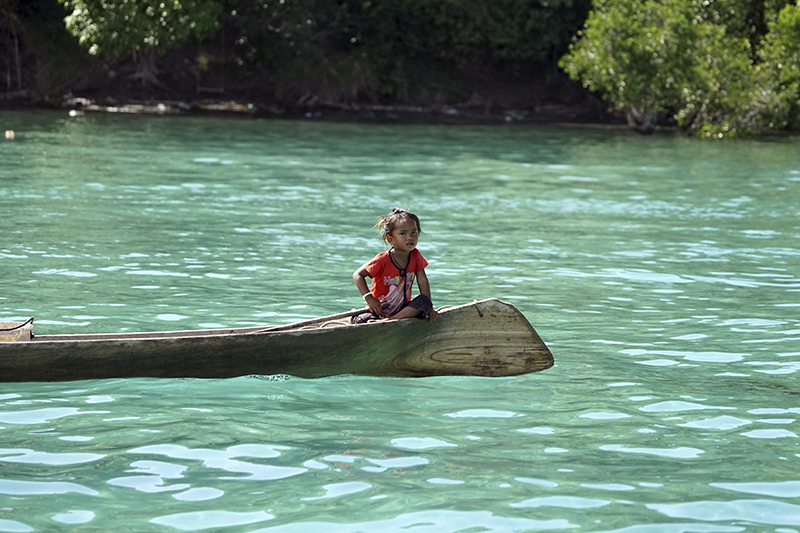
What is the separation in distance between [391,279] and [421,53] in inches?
1451

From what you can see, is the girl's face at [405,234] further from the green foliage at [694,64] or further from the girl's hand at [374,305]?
the green foliage at [694,64]

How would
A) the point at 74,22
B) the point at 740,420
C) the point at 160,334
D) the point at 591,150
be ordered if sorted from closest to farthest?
1. the point at 740,420
2. the point at 160,334
3. the point at 591,150
4. the point at 74,22

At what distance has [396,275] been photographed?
7.39 meters

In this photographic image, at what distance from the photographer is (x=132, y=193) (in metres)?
17.5

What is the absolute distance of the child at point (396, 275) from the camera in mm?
7125

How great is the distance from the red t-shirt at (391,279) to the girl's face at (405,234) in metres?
0.22

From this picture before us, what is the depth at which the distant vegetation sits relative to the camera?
3306 cm

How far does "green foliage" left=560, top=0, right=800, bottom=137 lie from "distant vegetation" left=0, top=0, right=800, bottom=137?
0.15ft

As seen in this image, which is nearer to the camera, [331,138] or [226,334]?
[226,334]

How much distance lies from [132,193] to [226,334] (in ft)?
36.9

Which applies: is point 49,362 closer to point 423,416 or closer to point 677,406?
point 423,416

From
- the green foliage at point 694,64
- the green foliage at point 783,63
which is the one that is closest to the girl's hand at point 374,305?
the green foliage at point 694,64

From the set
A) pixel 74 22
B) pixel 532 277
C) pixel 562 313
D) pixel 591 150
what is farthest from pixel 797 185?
pixel 74 22

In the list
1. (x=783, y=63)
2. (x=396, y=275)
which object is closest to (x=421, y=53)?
(x=783, y=63)
